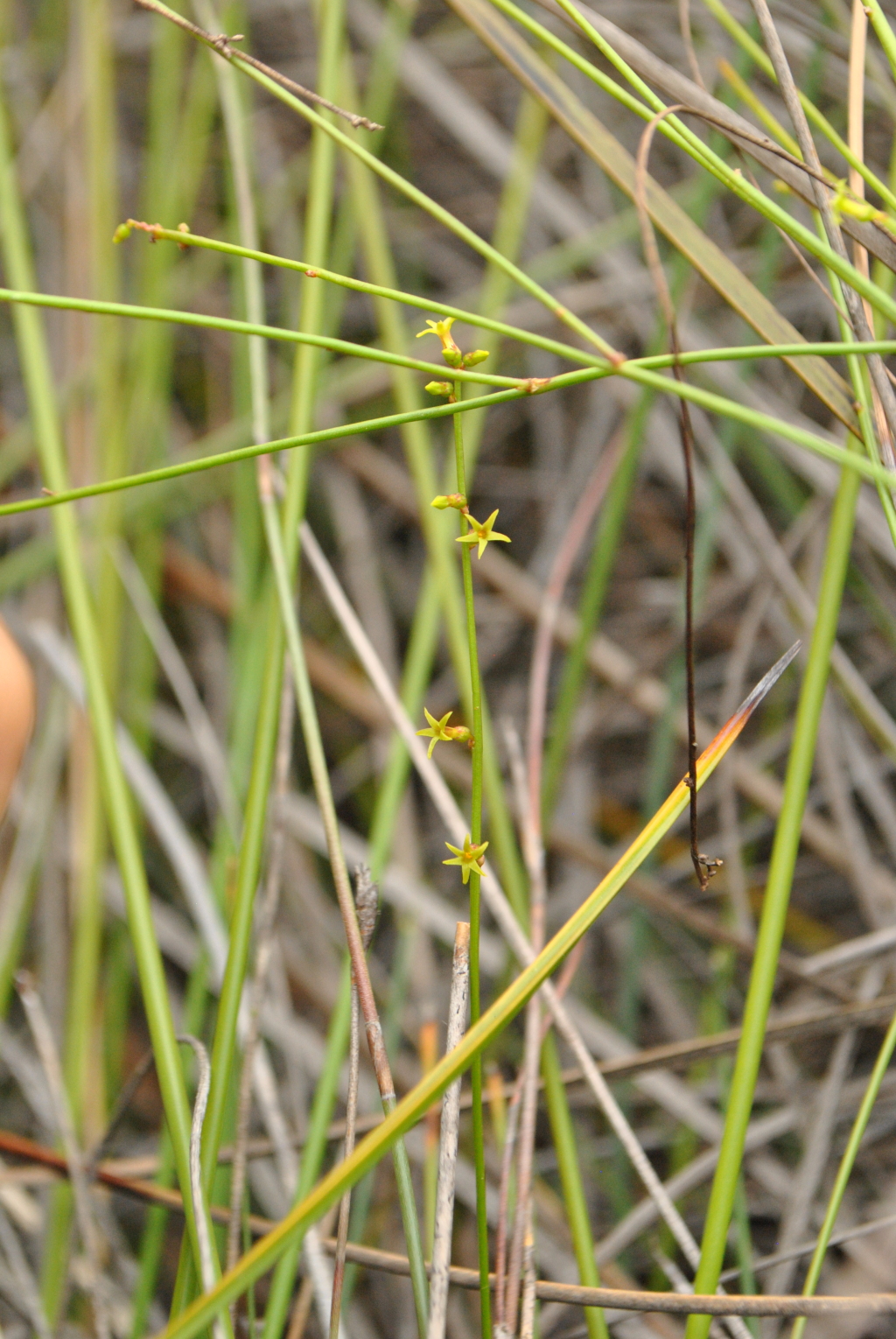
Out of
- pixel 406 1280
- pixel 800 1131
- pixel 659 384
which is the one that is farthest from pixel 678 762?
pixel 659 384

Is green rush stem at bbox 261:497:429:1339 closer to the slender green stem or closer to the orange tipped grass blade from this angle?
the orange tipped grass blade

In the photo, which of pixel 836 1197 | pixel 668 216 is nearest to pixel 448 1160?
pixel 836 1197

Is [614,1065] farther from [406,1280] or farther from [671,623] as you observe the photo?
[671,623]

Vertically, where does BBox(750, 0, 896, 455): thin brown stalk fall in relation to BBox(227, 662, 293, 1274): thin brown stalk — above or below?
above

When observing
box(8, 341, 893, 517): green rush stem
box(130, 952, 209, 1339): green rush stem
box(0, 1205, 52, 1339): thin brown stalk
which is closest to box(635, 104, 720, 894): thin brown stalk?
box(8, 341, 893, 517): green rush stem

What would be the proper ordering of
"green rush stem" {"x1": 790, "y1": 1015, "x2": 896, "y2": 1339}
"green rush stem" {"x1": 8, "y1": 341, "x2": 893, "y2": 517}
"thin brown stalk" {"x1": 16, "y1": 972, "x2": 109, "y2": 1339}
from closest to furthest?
"green rush stem" {"x1": 8, "y1": 341, "x2": 893, "y2": 517} < "green rush stem" {"x1": 790, "y1": 1015, "x2": 896, "y2": 1339} < "thin brown stalk" {"x1": 16, "y1": 972, "x2": 109, "y2": 1339}

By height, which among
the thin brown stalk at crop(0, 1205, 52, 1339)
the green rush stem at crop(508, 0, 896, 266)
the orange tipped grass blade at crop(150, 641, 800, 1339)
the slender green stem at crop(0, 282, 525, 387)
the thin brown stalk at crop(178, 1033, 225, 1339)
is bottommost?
the thin brown stalk at crop(0, 1205, 52, 1339)
